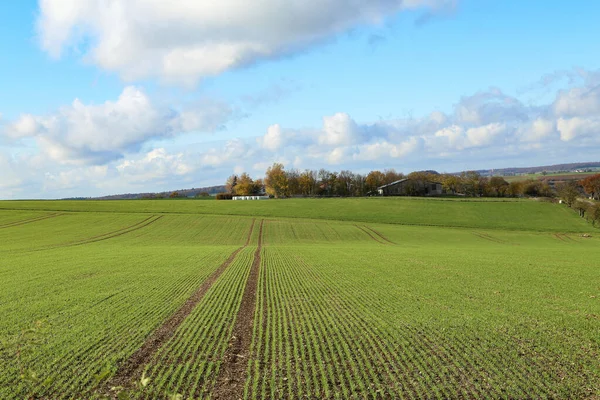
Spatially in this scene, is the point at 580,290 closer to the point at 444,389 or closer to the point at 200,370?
the point at 444,389

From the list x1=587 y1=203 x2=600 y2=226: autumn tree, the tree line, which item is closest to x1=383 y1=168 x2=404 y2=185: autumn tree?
the tree line

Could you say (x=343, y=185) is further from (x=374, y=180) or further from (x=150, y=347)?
(x=150, y=347)

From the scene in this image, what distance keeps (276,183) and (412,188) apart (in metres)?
52.0

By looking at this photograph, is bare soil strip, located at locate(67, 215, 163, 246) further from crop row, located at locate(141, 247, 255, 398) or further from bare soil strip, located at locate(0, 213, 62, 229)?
crop row, located at locate(141, 247, 255, 398)

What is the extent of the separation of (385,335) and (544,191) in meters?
154

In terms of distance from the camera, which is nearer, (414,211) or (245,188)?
(414,211)

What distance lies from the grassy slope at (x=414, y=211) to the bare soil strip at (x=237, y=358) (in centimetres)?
6277

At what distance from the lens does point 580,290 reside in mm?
22109

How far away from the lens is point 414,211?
291 ft

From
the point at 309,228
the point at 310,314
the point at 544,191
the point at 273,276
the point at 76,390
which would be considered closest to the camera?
the point at 76,390

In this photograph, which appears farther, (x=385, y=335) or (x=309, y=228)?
(x=309, y=228)

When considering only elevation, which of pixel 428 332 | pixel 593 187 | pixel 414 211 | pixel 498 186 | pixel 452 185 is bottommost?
pixel 428 332

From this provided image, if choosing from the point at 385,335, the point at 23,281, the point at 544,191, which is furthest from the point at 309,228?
the point at 544,191

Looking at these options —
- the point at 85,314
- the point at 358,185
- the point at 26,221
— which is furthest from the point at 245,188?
the point at 85,314
